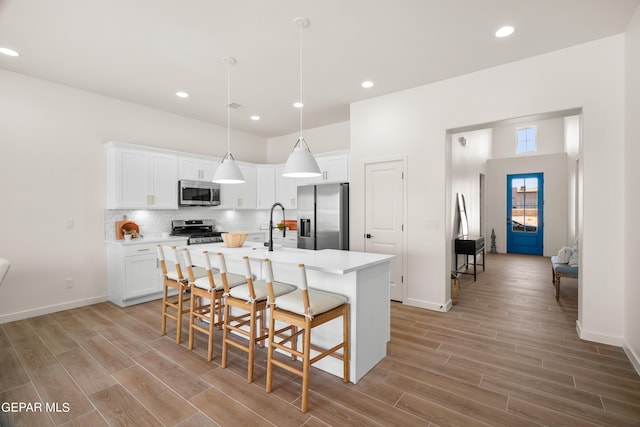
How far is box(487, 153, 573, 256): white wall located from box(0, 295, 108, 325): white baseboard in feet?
32.7

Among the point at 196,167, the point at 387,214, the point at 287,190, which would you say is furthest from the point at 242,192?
the point at 387,214

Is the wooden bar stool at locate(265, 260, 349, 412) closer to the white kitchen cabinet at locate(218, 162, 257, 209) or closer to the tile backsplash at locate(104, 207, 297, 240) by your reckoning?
the tile backsplash at locate(104, 207, 297, 240)

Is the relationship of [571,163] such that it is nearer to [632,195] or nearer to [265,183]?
[632,195]

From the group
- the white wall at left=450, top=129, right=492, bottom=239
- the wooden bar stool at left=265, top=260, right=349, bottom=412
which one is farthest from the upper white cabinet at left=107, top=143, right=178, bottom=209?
the white wall at left=450, top=129, right=492, bottom=239

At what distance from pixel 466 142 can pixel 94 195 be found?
283 inches

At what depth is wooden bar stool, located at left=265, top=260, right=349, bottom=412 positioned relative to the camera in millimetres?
2123

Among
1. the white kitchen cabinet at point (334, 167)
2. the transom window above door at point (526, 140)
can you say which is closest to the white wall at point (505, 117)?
the white kitchen cabinet at point (334, 167)

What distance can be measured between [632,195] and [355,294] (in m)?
2.64

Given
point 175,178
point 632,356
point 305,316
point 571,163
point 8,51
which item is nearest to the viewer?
point 305,316

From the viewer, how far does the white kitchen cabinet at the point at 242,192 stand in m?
5.86

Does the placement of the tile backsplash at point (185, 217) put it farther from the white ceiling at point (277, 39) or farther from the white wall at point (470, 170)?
the white wall at point (470, 170)

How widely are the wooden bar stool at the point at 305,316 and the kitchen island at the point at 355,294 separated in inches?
2.9

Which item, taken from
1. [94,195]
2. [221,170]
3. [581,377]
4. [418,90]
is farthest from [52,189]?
[581,377]

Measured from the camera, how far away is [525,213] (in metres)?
9.08
